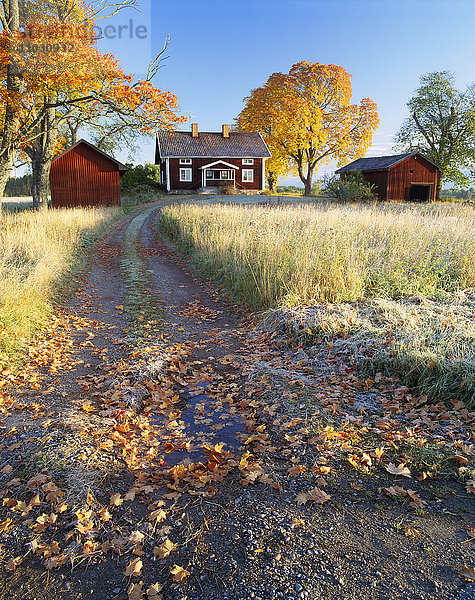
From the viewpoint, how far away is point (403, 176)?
35031 mm

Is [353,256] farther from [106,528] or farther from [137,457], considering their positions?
[106,528]

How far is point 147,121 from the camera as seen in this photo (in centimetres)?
1769

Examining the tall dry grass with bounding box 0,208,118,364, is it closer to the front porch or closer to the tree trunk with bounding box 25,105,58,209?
the tree trunk with bounding box 25,105,58,209

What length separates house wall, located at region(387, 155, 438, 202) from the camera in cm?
3472

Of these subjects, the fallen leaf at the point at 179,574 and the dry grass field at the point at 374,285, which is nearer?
the fallen leaf at the point at 179,574

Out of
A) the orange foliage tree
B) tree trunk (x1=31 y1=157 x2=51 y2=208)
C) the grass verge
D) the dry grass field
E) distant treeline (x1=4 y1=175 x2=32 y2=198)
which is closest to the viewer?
the dry grass field

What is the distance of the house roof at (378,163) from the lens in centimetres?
3434

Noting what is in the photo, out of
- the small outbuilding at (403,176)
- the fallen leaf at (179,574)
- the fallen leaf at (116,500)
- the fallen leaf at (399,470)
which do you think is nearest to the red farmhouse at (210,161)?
the small outbuilding at (403,176)

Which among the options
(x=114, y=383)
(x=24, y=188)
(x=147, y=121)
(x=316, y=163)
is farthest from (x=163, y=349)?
(x=24, y=188)

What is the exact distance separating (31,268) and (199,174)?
35.7 meters

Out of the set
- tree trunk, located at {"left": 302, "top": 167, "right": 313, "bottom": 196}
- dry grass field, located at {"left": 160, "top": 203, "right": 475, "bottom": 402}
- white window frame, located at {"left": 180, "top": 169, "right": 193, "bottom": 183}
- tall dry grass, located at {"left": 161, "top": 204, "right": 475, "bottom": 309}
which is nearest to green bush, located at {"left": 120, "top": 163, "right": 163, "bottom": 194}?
white window frame, located at {"left": 180, "top": 169, "right": 193, "bottom": 183}

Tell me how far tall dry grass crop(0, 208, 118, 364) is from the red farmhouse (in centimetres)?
2651

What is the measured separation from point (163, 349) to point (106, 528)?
351cm

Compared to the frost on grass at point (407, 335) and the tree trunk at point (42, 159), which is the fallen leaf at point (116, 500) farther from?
the tree trunk at point (42, 159)
